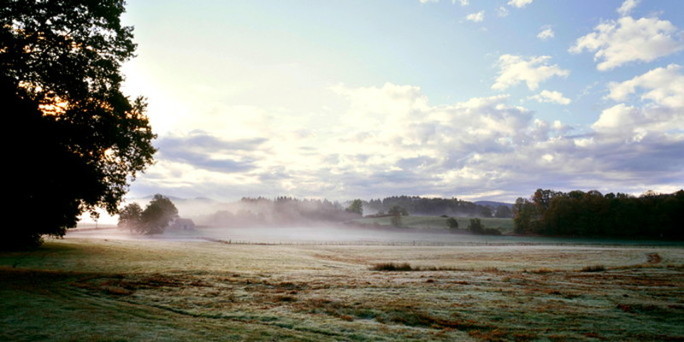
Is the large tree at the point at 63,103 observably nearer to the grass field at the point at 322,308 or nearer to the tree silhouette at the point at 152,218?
the grass field at the point at 322,308

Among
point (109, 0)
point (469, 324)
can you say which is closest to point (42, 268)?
point (109, 0)

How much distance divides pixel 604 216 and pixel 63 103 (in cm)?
17824

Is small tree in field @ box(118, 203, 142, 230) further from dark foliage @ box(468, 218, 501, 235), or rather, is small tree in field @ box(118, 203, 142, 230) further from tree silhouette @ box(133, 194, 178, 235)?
dark foliage @ box(468, 218, 501, 235)

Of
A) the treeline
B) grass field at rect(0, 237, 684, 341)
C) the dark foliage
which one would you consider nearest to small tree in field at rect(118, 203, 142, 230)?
grass field at rect(0, 237, 684, 341)

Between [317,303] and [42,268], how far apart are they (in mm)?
20052

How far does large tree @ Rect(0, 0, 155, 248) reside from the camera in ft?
69.3

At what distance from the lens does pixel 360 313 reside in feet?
47.6

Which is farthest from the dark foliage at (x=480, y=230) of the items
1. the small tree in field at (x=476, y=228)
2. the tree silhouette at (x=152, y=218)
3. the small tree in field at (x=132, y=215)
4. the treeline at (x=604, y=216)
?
the small tree in field at (x=132, y=215)

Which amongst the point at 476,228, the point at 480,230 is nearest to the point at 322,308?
the point at 480,230

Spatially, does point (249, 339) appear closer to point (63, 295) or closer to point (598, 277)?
point (63, 295)

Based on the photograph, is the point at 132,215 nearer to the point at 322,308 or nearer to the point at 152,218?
the point at 152,218

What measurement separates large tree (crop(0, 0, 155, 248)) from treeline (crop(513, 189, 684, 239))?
167654mm

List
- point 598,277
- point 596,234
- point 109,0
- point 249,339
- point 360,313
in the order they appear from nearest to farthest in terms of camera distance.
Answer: point 249,339
point 360,313
point 109,0
point 598,277
point 596,234

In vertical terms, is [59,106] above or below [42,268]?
above
